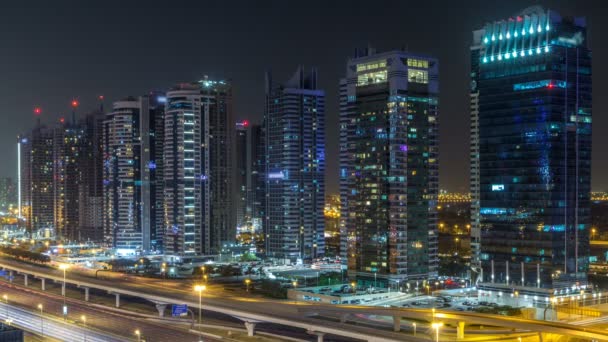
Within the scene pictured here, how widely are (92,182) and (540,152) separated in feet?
385

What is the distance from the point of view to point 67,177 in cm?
18275

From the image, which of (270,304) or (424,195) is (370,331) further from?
(424,195)

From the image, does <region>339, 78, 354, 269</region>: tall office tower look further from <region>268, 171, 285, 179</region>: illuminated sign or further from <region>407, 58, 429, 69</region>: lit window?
<region>268, 171, 285, 179</region>: illuminated sign

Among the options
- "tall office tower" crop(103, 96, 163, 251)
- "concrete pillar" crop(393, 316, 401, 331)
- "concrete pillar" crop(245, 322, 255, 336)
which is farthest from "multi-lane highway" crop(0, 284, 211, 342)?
"tall office tower" crop(103, 96, 163, 251)

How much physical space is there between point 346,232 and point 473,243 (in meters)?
18.6

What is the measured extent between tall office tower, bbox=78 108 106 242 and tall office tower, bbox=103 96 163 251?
23331 mm

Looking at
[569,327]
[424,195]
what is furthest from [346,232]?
[569,327]

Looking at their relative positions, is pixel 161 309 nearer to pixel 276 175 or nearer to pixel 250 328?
pixel 250 328

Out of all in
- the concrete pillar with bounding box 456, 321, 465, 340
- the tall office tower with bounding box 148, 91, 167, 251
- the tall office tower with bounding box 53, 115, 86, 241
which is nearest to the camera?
the concrete pillar with bounding box 456, 321, 465, 340

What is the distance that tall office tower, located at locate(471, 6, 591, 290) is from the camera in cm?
8231

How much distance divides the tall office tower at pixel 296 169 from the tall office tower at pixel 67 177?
6743 centimetres

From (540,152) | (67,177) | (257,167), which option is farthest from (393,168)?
(67,177)

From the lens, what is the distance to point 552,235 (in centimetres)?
8212

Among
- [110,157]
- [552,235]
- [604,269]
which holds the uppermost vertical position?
[110,157]
